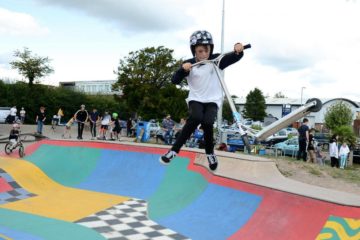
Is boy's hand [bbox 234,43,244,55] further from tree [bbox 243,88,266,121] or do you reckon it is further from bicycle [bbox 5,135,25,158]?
tree [bbox 243,88,266,121]

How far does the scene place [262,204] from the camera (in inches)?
225

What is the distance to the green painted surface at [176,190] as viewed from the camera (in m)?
7.13

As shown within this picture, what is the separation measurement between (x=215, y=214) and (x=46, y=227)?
300cm

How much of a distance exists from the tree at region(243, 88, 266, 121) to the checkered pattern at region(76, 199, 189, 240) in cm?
6447

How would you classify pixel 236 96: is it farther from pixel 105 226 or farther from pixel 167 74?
pixel 105 226

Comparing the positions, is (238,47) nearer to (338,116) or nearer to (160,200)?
(160,200)

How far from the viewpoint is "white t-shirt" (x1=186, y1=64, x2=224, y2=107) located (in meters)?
5.30

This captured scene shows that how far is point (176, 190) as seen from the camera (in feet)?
26.6

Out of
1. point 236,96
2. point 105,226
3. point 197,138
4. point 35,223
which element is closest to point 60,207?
point 35,223

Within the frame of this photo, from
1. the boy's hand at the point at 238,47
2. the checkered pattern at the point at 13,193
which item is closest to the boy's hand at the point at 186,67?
the boy's hand at the point at 238,47

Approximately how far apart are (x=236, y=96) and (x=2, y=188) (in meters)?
99.5

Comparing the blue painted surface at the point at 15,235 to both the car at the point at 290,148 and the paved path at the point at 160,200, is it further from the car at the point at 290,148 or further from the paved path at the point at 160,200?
the car at the point at 290,148

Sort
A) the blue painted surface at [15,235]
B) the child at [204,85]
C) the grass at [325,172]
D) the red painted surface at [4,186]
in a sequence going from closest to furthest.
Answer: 1. the child at [204,85]
2. the blue painted surface at [15,235]
3. the red painted surface at [4,186]
4. the grass at [325,172]

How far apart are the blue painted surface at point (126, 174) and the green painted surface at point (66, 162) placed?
308 mm
